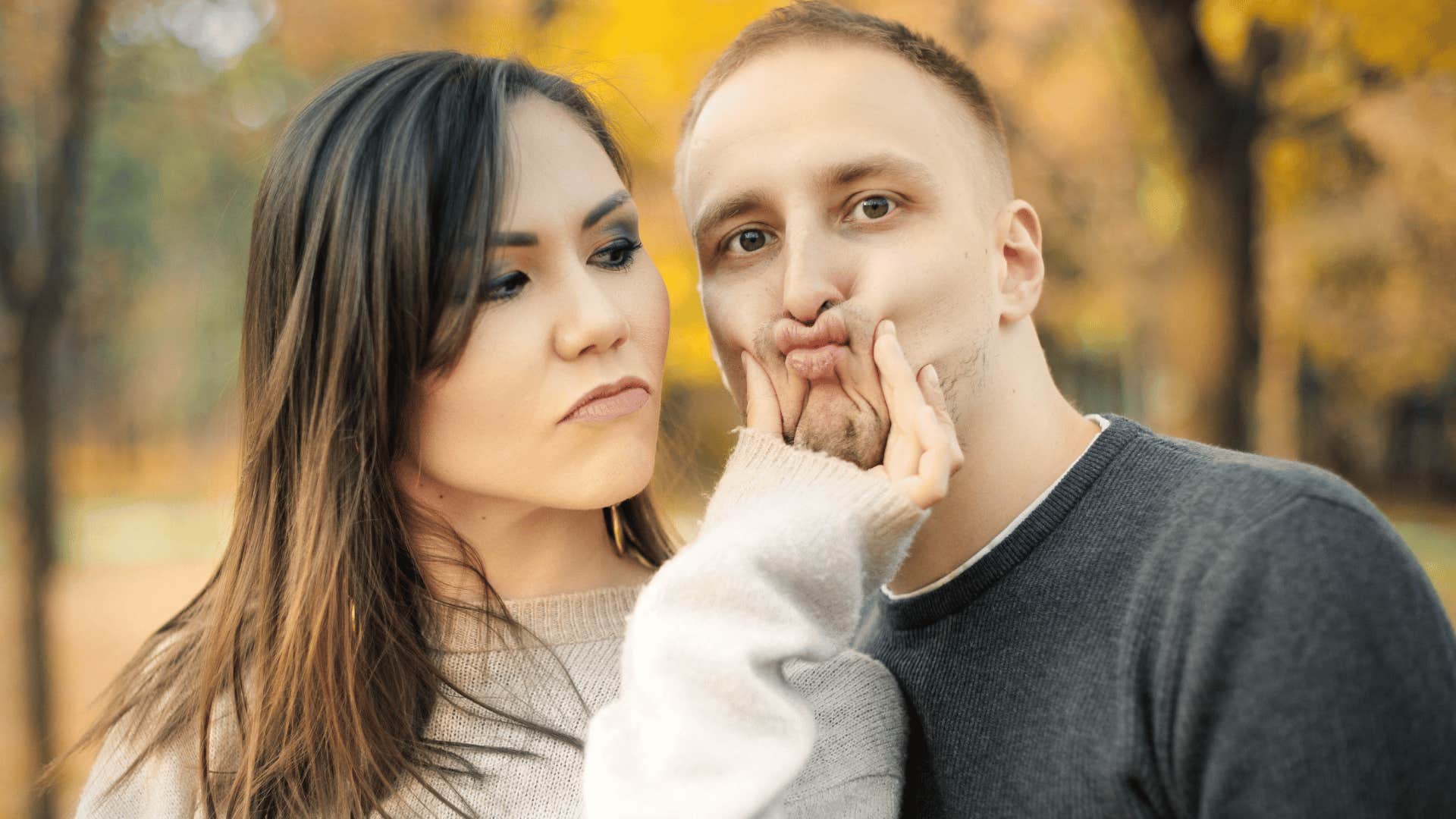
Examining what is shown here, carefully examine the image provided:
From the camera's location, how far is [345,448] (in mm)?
2285

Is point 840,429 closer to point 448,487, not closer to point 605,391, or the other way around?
point 605,391

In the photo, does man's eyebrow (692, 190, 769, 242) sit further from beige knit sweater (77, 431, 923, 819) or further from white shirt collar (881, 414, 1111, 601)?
white shirt collar (881, 414, 1111, 601)

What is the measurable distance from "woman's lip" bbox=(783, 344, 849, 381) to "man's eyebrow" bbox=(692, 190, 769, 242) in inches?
13.5

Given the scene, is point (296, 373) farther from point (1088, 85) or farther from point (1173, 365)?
point (1088, 85)

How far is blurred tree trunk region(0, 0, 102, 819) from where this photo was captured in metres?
5.00

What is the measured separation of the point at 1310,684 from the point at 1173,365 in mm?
4458

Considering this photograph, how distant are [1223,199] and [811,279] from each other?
13.3ft

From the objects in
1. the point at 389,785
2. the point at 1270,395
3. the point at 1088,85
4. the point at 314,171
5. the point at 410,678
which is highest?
the point at 1088,85

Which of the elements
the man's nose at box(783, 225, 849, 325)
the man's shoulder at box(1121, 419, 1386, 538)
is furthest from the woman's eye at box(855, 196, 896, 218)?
the man's shoulder at box(1121, 419, 1386, 538)

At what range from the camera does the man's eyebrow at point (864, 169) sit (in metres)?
2.25

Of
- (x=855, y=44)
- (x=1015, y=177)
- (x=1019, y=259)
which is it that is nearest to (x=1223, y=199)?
(x=1019, y=259)

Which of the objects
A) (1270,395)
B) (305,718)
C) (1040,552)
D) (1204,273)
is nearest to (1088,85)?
(1204,273)

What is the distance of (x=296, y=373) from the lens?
7.59 feet

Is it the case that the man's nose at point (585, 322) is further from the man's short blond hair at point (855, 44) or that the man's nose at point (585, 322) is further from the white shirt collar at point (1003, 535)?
the white shirt collar at point (1003, 535)
